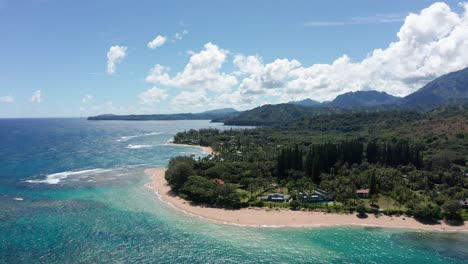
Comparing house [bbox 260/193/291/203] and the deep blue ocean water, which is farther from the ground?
house [bbox 260/193/291/203]

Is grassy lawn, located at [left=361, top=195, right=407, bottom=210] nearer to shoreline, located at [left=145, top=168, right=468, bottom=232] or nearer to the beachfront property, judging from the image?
shoreline, located at [left=145, top=168, right=468, bottom=232]

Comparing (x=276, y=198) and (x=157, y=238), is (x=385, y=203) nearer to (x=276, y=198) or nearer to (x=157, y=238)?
(x=276, y=198)

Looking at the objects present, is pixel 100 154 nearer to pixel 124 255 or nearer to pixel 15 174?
pixel 15 174

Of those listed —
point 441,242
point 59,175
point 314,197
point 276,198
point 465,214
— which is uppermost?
point 314,197

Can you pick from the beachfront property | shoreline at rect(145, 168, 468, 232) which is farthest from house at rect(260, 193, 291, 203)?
shoreline at rect(145, 168, 468, 232)

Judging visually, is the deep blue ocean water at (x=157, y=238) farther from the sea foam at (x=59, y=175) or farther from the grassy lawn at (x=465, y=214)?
the sea foam at (x=59, y=175)

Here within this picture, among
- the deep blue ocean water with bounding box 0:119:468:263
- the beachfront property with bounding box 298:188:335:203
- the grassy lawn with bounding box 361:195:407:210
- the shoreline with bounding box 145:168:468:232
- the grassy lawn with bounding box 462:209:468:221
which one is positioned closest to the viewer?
the deep blue ocean water with bounding box 0:119:468:263

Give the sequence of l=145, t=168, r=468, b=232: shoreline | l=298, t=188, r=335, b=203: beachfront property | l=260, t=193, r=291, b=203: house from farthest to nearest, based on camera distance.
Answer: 1. l=260, t=193, r=291, b=203: house
2. l=298, t=188, r=335, b=203: beachfront property
3. l=145, t=168, r=468, b=232: shoreline

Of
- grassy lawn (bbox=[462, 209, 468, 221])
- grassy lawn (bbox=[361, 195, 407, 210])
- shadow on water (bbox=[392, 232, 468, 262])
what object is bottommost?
shadow on water (bbox=[392, 232, 468, 262])

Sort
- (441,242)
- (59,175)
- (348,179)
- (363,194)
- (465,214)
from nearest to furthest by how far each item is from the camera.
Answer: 1. (441,242)
2. (465,214)
3. (363,194)
4. (348,179)
5. (59,175)

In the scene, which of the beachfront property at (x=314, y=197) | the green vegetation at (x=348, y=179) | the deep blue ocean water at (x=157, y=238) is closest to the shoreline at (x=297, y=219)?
the deep blue ocean water at (x=157, y=238)

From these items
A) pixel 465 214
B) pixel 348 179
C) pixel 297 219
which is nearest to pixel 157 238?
pixel 297 219
